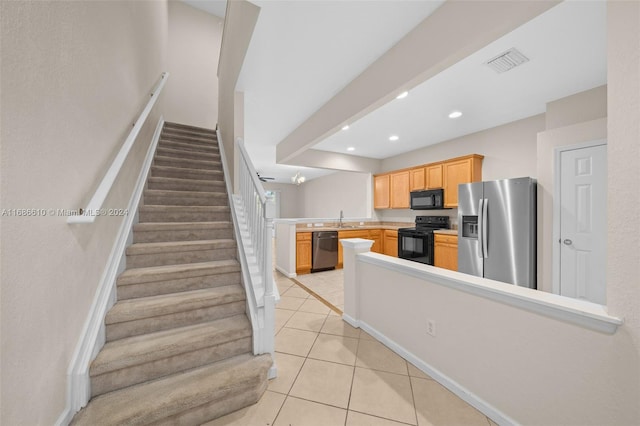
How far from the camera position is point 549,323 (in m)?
1.12

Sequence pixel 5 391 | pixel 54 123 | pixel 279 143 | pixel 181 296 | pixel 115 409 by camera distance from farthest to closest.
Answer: pixel 279 143
pixel 181 296
pixel 115 409
pixel 54 123
pixel 5 391

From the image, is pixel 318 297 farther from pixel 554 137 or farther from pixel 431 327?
pixel 554 137

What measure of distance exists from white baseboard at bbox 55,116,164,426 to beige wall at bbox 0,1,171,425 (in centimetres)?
4

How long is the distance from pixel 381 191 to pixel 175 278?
184 inches

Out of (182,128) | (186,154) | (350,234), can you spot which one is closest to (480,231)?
(350,234)

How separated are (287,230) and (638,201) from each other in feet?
13.5

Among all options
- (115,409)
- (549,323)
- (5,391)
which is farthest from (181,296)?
(549,323)

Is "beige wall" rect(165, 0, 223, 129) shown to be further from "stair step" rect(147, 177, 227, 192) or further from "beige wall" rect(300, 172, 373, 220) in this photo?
"beige wall" rect(300, 172, 373, 220)

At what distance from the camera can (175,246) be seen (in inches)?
80.0

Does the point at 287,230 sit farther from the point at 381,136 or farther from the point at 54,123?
the point at 54,123

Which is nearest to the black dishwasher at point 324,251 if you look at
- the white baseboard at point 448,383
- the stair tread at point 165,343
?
the white baseboard at point 448,383

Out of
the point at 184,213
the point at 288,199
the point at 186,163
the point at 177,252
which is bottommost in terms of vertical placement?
the point at 177,252

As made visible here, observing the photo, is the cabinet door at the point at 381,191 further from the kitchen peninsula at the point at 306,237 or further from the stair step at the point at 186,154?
the stair step at the point at 186,154

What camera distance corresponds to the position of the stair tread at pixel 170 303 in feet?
4.99
